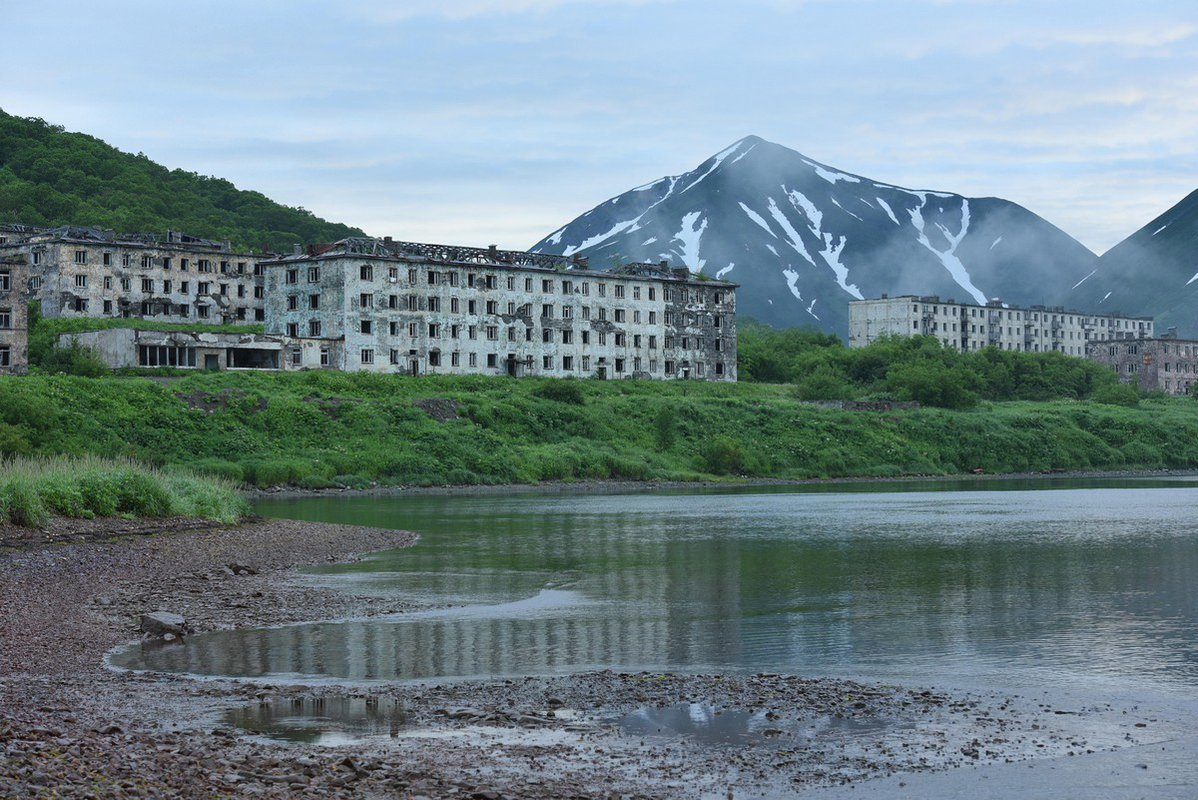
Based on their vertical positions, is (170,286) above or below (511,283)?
above

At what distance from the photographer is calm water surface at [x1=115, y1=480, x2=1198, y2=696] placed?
925 inches

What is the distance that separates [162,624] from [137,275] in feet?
377

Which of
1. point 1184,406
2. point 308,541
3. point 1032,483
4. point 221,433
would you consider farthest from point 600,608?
point 1184,406

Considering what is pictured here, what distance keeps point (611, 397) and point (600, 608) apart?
8629 cm

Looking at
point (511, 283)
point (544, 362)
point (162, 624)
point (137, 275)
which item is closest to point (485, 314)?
point (511, 283)

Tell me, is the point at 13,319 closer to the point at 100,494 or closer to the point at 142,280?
the point at 142,280

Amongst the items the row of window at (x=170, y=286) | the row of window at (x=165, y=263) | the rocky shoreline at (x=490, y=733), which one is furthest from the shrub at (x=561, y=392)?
the rocky shoreline at (x=490, y=733)

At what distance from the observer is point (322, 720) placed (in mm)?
18719

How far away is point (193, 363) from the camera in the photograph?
110188 millimetres

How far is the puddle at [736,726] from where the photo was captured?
1788 centimetres

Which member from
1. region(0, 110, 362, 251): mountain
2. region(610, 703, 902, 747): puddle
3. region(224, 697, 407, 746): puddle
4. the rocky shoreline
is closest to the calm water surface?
the rocky shoreline

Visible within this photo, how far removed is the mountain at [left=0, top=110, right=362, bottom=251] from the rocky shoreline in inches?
5766

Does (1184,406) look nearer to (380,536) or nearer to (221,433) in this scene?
(221,433)

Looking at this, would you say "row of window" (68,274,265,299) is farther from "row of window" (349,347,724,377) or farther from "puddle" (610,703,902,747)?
"puddle" (610,703,902,747)
